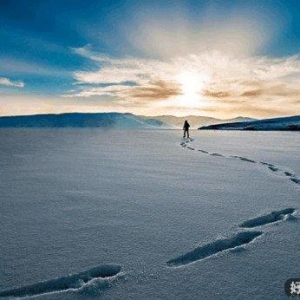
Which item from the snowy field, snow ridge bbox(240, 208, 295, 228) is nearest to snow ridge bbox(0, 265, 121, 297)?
the snowy field

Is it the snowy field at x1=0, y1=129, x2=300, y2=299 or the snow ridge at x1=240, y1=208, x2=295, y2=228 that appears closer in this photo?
the snowy field at x1=0, y1=129, x2=300, y2=299

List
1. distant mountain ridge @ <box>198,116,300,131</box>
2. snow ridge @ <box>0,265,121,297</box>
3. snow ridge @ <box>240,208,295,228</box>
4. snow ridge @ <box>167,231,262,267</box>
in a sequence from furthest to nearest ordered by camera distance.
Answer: distant mountain ridge @ <box>198,116,300,131</box>
snow ridge @ <box>240,208,295,228</box>
snow ridge @ <box>167,231,262,267</box>
snow ridge @ <box>0,265,121,297</box>

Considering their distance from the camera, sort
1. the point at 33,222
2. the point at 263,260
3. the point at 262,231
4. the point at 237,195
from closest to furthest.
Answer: the point at 263,260 → the point at 262,231 → the point at 33,222 → the point at 237,195

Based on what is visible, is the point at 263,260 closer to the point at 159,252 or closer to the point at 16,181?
the point at 159,252

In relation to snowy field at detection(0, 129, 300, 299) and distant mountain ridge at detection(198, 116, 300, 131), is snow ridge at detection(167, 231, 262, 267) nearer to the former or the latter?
snowy field at detection(0, 129, 300, 299)

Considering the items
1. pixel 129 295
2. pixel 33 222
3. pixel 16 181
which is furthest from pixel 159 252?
pixel 16 181

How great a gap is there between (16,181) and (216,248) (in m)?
4.02

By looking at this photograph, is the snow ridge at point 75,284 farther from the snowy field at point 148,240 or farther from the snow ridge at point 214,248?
the snow ridge at point 214,248

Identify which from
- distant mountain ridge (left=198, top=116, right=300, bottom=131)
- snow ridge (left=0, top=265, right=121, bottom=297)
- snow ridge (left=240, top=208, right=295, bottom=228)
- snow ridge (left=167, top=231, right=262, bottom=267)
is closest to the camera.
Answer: snow ridge (left=0, top=265, right=121, bottom=297)

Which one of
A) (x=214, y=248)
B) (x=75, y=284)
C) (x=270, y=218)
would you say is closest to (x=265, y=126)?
(x=270, y=218)

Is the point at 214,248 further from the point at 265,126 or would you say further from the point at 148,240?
the point at 265,126

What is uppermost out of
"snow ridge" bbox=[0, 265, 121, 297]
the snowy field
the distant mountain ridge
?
the distant mountain ridge

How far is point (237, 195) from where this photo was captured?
4.20m

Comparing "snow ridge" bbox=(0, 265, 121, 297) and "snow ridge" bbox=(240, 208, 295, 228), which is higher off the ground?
"snow ridge" bbox=(240, 208, 295, 228)
